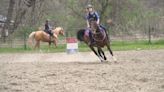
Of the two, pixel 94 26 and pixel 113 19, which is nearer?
pixel 94 26

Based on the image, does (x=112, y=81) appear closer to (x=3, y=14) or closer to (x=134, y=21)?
(x=134, y=21)

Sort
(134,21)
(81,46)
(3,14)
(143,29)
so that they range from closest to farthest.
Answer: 1. (81,46)
2. (143,29)
3. (134,21)
4. (3,14)

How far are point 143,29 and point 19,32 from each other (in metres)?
10.1

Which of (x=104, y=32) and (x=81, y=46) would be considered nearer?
(x=104, y=32)

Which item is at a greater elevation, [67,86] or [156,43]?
[67,86]

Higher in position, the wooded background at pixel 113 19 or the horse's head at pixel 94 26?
the horse's head at pixel 94 26

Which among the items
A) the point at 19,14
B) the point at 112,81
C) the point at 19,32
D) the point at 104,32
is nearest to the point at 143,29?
the point at 19,32

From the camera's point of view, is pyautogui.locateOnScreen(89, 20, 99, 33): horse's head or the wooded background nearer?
pyautogui.locateOnScreen(89, 20, 99, 33): horse's head

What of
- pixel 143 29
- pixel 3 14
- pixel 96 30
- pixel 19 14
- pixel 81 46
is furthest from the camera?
pixel 3 14

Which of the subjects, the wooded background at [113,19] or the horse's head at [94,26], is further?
the wooded background at [113,19]

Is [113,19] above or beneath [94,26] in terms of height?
beneath

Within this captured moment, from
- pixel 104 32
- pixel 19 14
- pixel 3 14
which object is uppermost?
pixel 104 32

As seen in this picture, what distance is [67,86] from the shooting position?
34.2 ft

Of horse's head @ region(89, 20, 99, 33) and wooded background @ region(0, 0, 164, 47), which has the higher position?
horse's head @ region(89, 20, 99, 33)
